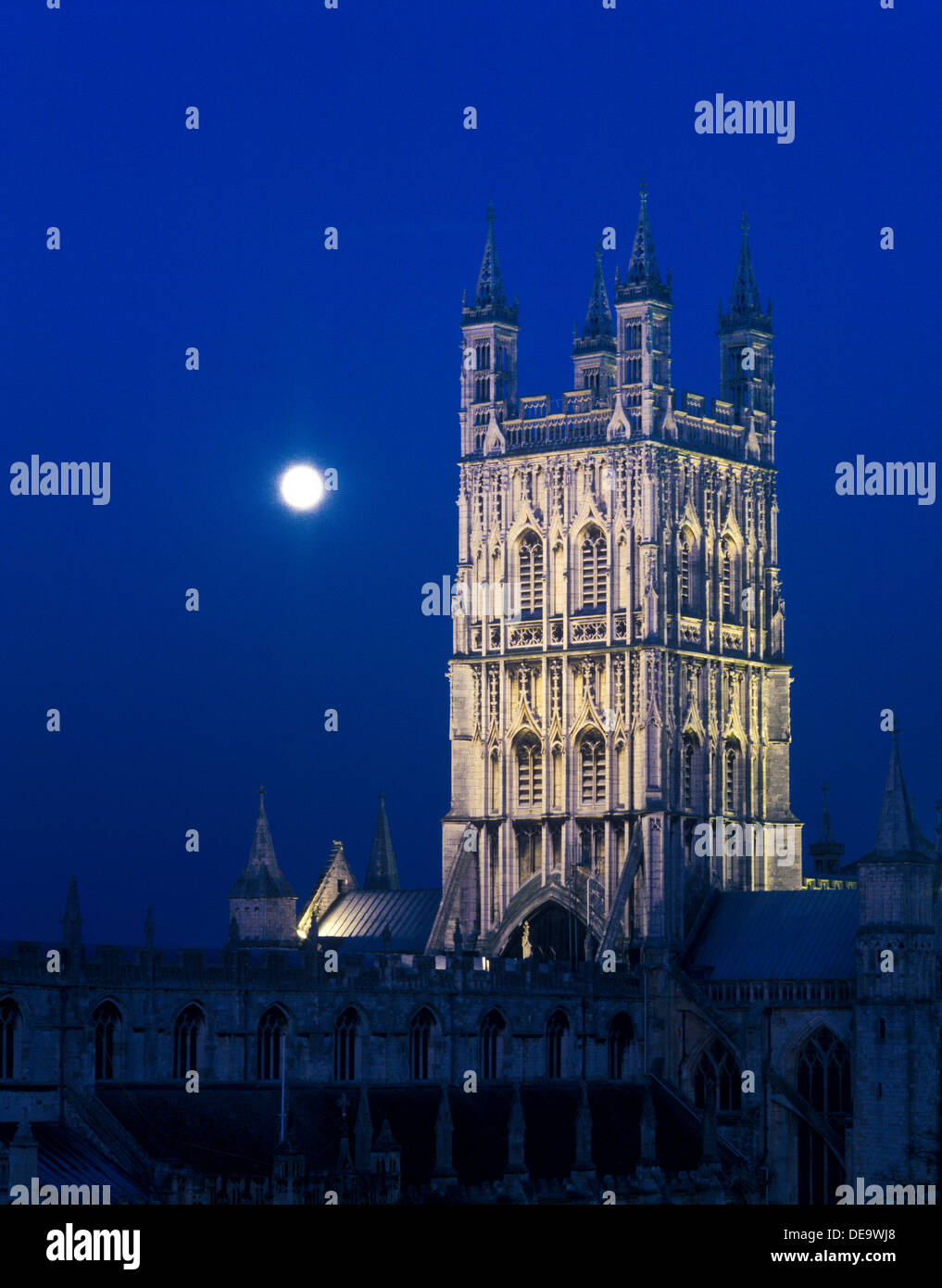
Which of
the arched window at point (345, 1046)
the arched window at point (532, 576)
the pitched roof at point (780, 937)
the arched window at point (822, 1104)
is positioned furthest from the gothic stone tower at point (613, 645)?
the arched window at point (345, 1046)

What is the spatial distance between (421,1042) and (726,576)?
29.3 metres

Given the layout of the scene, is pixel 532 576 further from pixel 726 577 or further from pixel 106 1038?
pixel 106 1038

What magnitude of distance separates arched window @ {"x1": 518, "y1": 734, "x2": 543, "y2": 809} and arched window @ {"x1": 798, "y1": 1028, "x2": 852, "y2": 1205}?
1736cm

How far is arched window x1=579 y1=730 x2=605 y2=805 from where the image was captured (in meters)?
126

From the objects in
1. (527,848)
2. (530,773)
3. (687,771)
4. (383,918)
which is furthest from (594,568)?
(383,918)

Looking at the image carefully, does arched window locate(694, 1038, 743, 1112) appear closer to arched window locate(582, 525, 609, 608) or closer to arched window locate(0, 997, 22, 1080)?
arched window locate(582, 525, 609, 608)

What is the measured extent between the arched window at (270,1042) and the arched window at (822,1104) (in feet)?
73.7

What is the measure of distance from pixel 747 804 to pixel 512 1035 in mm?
19913

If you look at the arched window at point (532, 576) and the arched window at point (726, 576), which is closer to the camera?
the arched window at point (532, 576)

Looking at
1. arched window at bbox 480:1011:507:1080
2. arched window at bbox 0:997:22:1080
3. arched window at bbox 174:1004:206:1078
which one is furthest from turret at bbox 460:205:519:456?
arched window at bbox 0:997:22:1080

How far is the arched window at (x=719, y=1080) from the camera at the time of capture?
118 meters

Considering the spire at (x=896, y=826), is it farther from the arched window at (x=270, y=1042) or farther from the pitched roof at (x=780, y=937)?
the arched window at (x=270, y=1042)
